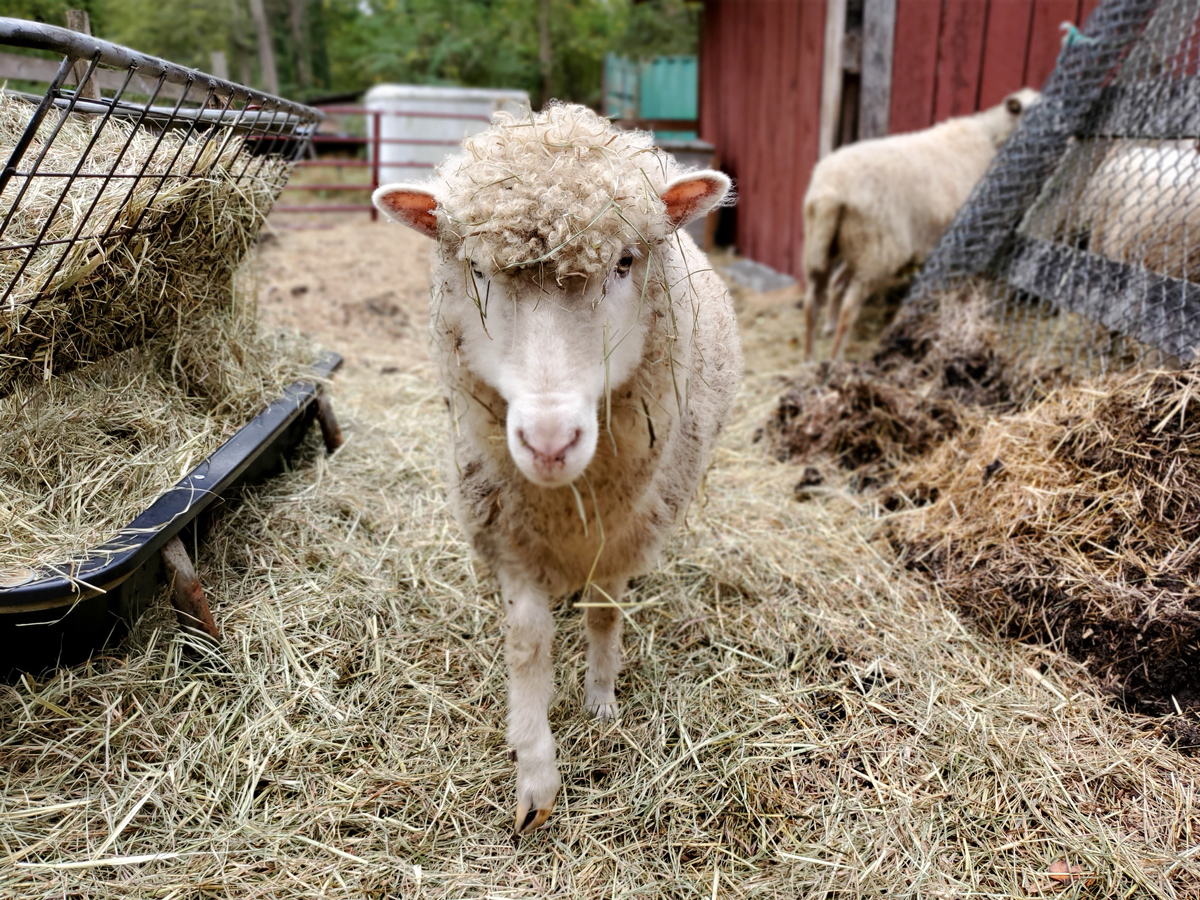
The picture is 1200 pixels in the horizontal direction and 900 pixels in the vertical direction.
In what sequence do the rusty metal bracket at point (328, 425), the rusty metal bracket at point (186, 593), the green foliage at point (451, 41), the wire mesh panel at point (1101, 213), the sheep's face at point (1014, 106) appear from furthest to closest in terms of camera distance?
1. the green foliage at point (451, 41)
2. the sheep's face at point (1014, 106)
3. the rusty metal bracket at point (328, 425)
4. the wire mesh panel at point (1101, 213)
5. the rusty metal bracket at point (186, 593)

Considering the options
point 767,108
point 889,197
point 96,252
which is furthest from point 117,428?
point 767,108

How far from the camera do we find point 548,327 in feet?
5.34

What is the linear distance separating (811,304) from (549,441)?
4.74 meters

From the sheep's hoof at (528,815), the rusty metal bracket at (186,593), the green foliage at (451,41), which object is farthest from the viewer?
the green foliage at (451,41)

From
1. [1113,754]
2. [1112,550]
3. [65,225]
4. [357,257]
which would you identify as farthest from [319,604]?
[357,257]

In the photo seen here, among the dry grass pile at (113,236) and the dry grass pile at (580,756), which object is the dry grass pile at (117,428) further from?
the dry grass pile at (580,756)

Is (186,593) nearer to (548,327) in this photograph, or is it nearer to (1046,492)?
(548,327)

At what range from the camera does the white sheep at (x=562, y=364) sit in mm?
1622

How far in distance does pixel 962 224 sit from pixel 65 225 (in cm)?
491

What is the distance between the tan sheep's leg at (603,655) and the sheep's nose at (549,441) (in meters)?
0.94

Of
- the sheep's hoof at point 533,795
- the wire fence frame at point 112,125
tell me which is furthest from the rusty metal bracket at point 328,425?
the sheep's hoof at point 533,795

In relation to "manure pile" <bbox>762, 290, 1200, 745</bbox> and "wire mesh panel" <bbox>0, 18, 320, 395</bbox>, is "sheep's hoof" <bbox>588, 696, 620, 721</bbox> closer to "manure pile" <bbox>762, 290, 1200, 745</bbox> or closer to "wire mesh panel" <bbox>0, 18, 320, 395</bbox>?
"manure pile" <bbox>762, 290, 1200, 745</bbox>

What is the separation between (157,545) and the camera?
2.23 m

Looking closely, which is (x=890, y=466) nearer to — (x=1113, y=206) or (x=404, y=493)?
(x=1113, y=206)
